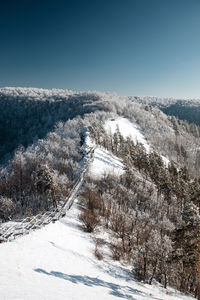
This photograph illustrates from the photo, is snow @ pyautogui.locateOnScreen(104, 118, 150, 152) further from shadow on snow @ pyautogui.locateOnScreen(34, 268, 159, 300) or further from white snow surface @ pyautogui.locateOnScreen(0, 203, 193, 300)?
shadow on snow @ pyautogui.locateOnScreen(34, 268, 159, 300)

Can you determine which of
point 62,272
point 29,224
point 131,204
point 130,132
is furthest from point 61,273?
point 130,132

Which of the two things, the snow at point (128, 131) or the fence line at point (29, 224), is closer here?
the fence line at point (29, 224)

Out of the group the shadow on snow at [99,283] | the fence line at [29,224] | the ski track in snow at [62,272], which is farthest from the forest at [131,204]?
the shadow on snow at [99,283]

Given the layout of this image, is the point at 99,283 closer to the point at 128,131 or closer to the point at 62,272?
the point at 62,272

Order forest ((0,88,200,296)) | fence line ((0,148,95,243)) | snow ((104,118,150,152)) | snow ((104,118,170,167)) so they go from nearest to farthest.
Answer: fence line ((0,148,95,243)), forest ((0,88,200,296)), snow ((104,118,170,167)), snow ((104,118,150,152))

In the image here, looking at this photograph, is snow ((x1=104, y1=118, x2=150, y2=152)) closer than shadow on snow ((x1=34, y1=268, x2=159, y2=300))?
No

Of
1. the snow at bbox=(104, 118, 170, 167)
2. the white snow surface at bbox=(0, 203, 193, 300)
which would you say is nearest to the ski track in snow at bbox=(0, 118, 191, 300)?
the white snow surface at bbox=(0, 203, 193, 300)

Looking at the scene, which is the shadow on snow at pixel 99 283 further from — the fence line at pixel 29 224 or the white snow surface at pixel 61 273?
the fence line at pixel 29 224

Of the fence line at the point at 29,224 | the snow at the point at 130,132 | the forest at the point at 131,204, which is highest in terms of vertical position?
the snow at the point at 130,132

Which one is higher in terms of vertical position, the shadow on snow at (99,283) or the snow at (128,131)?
the snow at (128,131)
